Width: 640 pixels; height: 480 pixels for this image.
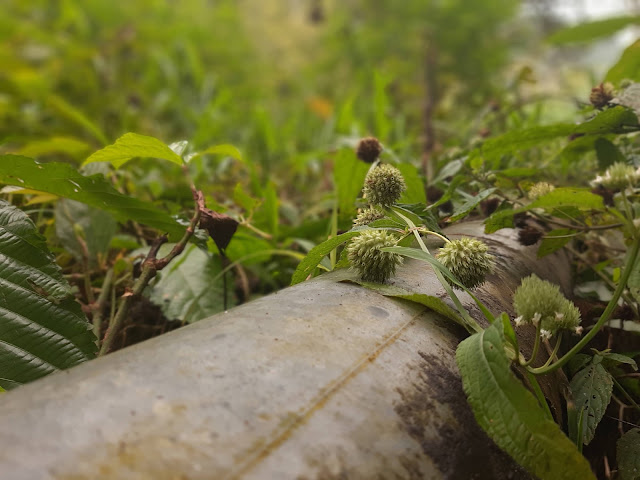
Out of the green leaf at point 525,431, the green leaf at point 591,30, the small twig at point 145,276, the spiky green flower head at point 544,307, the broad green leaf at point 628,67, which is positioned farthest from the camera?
the green leaf at point 591,30

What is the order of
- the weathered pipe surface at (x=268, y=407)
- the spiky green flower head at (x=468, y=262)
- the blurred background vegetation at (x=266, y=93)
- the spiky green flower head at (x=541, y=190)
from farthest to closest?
the blurred background vegetation at (x=266, y=93)
the spiky green flower head at (x=541, y=190)
the spiky green flower head at (x=468, y=262)
the weathered pipe surface at (x=268, y=407)

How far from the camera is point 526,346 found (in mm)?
771

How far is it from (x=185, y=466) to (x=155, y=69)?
→ 4.56 m

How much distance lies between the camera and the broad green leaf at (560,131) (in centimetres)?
110

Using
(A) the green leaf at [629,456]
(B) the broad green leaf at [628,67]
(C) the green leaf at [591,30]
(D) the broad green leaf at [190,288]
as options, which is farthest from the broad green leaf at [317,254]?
(C) the green leaf at [591,30]

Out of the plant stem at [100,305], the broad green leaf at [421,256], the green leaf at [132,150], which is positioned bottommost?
the plant stem at [100,305]

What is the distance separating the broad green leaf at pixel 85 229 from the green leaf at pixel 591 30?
6.07ft

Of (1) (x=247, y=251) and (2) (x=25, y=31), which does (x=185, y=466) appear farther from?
(2) (x=25, y=31)

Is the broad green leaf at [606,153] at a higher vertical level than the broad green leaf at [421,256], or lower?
higher

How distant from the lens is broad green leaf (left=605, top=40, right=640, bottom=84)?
146cm

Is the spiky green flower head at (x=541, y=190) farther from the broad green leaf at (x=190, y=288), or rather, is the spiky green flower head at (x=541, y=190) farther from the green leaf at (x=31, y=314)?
the green leaf at (x=31, y=314)

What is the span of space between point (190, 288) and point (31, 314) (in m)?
0.44

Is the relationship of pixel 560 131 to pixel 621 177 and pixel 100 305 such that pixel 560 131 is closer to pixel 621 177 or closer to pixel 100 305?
pixel 621 177

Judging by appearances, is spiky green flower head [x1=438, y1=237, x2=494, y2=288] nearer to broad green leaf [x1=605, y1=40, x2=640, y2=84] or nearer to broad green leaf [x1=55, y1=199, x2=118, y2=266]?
broad green leaf [x1=55, y1=199, x2=118, y2=266]
